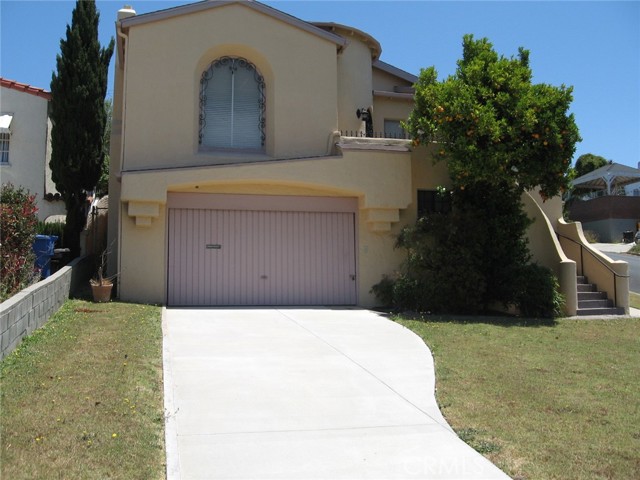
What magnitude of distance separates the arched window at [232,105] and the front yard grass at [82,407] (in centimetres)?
688

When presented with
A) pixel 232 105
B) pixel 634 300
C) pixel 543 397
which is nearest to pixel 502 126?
pixel 232 105

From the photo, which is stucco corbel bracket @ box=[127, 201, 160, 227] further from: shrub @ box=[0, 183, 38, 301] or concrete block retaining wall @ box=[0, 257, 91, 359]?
shrub @ box=[0, 183, 38, 301]

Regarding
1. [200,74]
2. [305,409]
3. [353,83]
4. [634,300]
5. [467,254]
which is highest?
[353,83]

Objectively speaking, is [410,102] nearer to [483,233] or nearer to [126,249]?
[483,233]

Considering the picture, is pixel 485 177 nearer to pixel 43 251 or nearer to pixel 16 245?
pixel 16 245

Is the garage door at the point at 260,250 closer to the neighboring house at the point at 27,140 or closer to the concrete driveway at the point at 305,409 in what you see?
the concrete driveway at the point at 305,409

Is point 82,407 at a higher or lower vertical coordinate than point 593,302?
lower

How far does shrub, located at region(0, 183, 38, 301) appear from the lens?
8.95 meters

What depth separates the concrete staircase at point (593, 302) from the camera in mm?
14070

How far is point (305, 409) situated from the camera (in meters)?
5.97

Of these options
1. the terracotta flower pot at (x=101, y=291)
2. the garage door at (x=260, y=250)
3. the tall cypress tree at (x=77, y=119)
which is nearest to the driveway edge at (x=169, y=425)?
the terracotta flower pot at (x=101, y=291)

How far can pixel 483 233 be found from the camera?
13297 mm

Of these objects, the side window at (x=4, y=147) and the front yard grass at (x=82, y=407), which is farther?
the side window at (x=4, y=147)

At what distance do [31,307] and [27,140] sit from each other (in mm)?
14342
